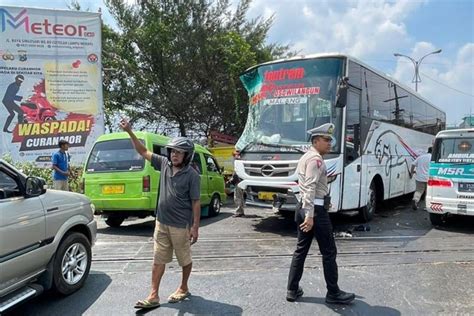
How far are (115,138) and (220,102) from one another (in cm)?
1093

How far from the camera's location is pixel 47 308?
15.8 ft

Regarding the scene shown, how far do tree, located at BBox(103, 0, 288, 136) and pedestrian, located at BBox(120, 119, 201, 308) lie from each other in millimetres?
13640

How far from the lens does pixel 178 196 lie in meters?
4.67

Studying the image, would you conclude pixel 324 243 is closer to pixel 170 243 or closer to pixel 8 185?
pixel 170 243

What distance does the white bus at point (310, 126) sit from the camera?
829 centimetres

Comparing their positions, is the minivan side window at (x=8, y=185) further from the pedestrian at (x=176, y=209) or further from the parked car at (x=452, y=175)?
the parked car at (x=452, y=175)

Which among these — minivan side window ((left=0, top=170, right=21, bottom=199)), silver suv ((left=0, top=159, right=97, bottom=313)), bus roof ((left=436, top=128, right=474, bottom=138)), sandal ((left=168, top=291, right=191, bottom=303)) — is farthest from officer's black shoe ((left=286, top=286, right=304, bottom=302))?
bus roof ((left=436, top=128, right=474, bottom=138))

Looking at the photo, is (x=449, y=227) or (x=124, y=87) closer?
(x=449, y=227)

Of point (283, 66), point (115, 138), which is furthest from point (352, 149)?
point (115, 138)

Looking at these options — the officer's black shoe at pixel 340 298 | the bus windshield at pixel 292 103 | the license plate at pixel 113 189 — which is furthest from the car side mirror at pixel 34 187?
the bus windshield at pixel 292 103

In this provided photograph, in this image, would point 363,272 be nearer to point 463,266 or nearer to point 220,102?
point 463,266

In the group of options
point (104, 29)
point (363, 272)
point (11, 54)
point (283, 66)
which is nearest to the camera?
point (363, 272)

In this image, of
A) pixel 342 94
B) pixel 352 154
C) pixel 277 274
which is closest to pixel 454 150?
pixel 352 154

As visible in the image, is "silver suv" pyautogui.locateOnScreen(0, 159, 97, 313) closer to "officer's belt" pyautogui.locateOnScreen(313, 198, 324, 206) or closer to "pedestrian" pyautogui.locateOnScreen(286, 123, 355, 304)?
"pedestrian" pyautogui.locateOnScreen(286, 123, 355, 304)
